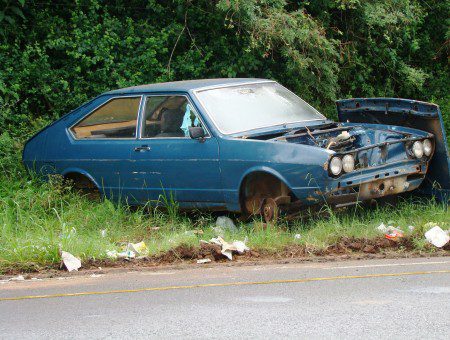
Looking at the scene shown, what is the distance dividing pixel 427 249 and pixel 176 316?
125 inches

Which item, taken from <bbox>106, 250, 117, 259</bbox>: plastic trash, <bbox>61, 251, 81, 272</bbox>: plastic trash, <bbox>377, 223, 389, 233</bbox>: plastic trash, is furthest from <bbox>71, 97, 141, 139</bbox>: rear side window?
<bbox>377, 223, 389, 233</bbox>: plastic trash

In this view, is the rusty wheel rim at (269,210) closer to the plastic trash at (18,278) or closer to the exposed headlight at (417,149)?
the exposed headlight at (417,149)

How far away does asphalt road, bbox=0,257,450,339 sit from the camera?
5.80m

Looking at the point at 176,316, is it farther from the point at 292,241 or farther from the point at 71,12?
the point at 71,12

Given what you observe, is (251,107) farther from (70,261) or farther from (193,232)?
(70,261)

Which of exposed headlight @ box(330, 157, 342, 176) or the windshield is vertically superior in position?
the windshield

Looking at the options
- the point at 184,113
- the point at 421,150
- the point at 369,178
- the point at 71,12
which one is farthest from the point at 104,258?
the point at 71,12

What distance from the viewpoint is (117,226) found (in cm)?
968

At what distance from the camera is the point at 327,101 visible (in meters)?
14.4

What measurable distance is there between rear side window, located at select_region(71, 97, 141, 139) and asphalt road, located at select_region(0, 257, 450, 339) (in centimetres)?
272

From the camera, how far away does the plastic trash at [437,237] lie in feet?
27.7

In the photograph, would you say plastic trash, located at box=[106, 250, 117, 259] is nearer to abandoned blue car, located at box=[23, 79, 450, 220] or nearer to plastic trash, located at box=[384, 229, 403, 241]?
abandoned blue car, located at box=[23, 79, 450, 220]

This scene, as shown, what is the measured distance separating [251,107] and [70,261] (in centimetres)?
290

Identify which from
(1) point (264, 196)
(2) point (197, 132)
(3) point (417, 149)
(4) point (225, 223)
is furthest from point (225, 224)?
(3) point (417, 149)
